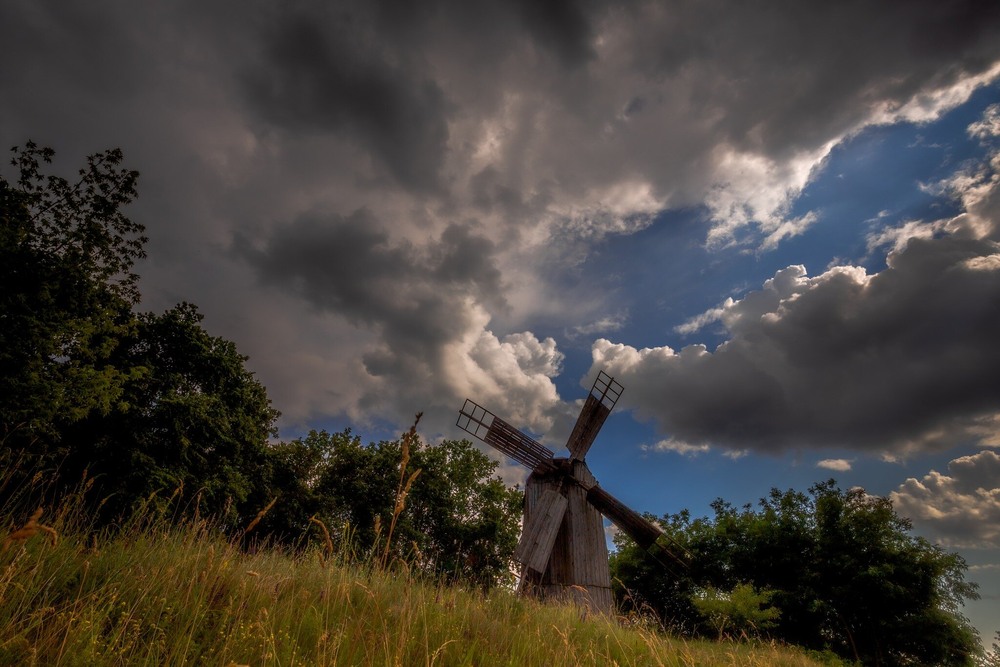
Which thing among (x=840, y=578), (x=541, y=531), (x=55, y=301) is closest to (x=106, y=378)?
(x=55, y=301)

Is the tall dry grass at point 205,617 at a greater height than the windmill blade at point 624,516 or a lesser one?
lesser

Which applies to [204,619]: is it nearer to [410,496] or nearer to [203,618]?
[203,618]

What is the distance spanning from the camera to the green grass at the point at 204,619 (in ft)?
8.63

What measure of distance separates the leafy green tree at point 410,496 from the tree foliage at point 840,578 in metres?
9.28

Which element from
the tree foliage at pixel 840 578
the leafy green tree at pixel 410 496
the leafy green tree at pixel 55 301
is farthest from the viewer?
the leafy green tree at pixel 410 496

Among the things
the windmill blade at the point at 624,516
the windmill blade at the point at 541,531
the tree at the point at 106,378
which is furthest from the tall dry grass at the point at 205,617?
the windmill blade at the point at 624,516

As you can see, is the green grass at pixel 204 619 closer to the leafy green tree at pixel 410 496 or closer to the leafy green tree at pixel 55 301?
the leafy green tree at pixel 55 301

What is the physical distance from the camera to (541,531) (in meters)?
15.8

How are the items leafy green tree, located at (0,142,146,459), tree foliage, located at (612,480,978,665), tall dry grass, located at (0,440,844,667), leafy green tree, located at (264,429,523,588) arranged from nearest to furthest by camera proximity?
1. tall dry grass, located at (0,440,844,667)
2. leafy green tree, located at (0,142,146,459)
3. tree foliage, located at (612,480,978,665)
4. leafy green tree, located at (264,429,523,588)

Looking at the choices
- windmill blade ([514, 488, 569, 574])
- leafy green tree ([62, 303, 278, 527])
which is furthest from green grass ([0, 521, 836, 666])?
leafy green tree ([62, 303, 278, 527])

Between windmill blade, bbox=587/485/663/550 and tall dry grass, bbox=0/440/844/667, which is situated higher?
windmill blade, bbox=587/485/663/550

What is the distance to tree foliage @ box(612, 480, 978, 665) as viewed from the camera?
1878 centimetres

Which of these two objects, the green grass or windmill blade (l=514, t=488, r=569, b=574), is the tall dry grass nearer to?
the green grass

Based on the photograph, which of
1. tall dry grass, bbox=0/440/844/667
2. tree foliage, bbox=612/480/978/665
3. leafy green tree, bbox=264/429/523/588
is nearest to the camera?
tall dry grass, bbox=0/440/844/667
